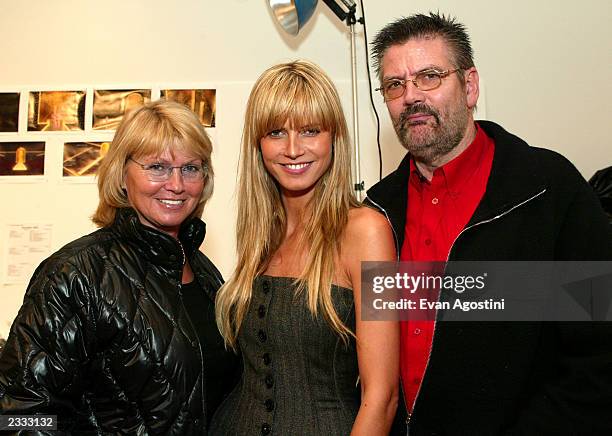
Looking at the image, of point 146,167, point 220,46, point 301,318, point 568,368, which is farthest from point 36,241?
point 568,368

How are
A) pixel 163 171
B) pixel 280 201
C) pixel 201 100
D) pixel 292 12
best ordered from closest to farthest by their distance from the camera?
pixel 163 171
pixel 280 201
pixel 292 12
pixel 201 100

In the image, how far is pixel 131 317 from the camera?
1610 mm

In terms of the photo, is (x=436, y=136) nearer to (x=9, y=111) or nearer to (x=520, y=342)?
(x=520, y=342)

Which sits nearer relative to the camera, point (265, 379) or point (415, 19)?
point (265, 379)

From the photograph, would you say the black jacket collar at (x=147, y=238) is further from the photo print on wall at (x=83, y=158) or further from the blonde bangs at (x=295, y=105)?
the photo print on wall at (x=83, y=158)

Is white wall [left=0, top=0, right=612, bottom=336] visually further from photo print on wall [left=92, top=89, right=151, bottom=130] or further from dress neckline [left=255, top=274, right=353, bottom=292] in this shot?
dress neckline [left=255, top=274, right=353, bottom=292]

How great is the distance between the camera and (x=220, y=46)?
9.91ft

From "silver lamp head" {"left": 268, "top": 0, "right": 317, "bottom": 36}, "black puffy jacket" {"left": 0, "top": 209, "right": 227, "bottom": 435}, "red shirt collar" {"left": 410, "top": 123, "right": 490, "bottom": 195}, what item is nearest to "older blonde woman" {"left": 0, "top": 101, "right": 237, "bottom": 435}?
"black puffy jacket" {"left": 0, "top": 209, "right": 227, "bottom": 435}

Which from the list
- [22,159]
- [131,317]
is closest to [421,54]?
[131,317]

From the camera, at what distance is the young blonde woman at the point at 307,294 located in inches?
62.0

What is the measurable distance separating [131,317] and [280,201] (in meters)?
0.57

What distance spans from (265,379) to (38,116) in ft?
6.85

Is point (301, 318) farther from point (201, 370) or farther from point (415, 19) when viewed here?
point (415, 19)

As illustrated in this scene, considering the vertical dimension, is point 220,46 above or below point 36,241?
above
